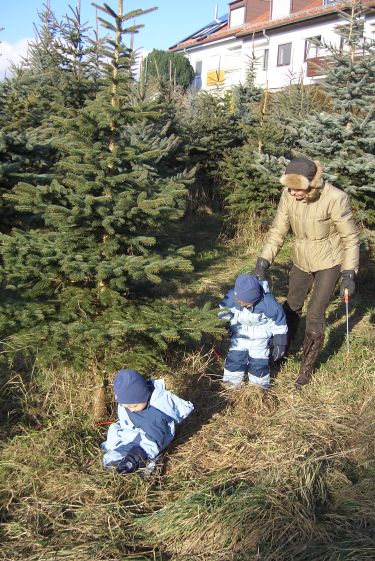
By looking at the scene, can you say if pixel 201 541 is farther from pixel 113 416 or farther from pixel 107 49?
pixel 107 49

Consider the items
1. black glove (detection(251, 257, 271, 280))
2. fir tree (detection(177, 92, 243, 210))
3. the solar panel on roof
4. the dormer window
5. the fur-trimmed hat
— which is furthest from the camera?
the solar panel on roof

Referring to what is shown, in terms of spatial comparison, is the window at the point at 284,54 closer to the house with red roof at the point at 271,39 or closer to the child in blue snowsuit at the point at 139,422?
A: the house with red roof at the point at 271,39

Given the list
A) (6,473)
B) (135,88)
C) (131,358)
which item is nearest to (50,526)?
(6,473)

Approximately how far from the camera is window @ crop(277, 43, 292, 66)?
3119cm

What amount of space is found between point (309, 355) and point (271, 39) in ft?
104

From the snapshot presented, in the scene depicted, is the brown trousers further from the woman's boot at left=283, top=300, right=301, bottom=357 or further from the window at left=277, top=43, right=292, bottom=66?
the window at left=277, top=43, right=292, bottom=66

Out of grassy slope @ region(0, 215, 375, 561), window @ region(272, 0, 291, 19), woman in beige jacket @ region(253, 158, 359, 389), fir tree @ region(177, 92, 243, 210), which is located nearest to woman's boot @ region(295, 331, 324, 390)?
woman in beige jacket @ region(253, 158, 359, 389)

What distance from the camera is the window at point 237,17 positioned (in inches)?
1410

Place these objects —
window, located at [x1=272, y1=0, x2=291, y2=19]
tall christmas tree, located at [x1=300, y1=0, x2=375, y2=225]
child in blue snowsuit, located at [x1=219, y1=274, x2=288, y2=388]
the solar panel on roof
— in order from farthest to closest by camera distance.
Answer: the solar panel on roof < window, located at [x1=272, y1=0, x2=291, y2=19] < tall christmas tree, located at [x1=300, y1=0, x2=375, y2=225] < child in blue snowsuit, located at [x1=219, y1=274, x2=288, y2=388]

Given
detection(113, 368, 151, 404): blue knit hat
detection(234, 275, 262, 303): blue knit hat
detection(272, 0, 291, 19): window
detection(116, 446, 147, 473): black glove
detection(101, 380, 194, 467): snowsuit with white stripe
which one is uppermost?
detection(272, 0, 291, 19): window

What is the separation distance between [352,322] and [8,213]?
13.7ft

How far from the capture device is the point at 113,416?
13.4 feet

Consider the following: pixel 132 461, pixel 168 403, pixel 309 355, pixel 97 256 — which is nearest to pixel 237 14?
pixel 309 355

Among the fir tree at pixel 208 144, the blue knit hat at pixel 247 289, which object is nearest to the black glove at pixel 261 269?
the blue knit hat at pixel 247 289
